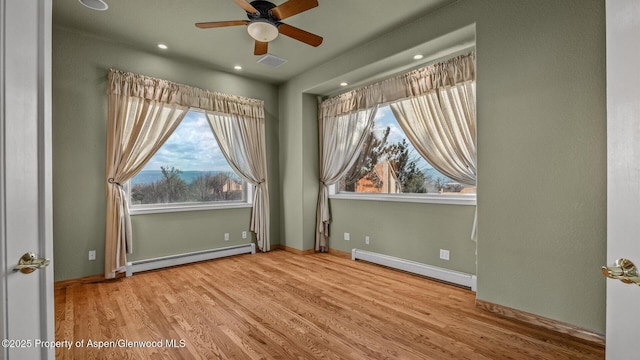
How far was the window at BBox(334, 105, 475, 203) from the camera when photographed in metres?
3.50

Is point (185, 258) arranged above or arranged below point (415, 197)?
below

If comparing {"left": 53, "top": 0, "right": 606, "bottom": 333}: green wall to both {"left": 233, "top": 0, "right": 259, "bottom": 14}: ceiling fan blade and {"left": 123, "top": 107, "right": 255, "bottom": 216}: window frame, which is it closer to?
{"left": 123, "top": 107, "right": 255, "bottom": 216}: window frame

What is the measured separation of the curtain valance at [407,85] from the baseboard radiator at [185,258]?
8.67 feet

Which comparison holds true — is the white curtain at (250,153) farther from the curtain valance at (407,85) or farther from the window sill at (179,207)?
the curtain valance at (407,85)

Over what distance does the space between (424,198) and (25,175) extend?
3.49 m

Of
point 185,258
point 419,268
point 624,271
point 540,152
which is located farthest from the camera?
point 185,258

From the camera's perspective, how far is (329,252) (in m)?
4.83

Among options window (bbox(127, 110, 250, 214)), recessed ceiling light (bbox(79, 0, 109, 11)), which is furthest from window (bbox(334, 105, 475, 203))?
recessed ceiling light (bbox(79, 0, 109, 11))

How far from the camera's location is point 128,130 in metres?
3.64

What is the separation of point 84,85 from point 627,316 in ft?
15.6

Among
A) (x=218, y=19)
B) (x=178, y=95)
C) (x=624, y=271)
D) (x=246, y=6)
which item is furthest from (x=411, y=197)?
(x=178, y=95)

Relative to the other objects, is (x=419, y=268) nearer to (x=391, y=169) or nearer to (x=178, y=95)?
(x=391, y=169)

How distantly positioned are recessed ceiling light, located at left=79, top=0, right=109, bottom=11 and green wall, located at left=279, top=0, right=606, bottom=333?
3.17m

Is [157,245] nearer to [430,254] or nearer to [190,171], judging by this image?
[190,171]
